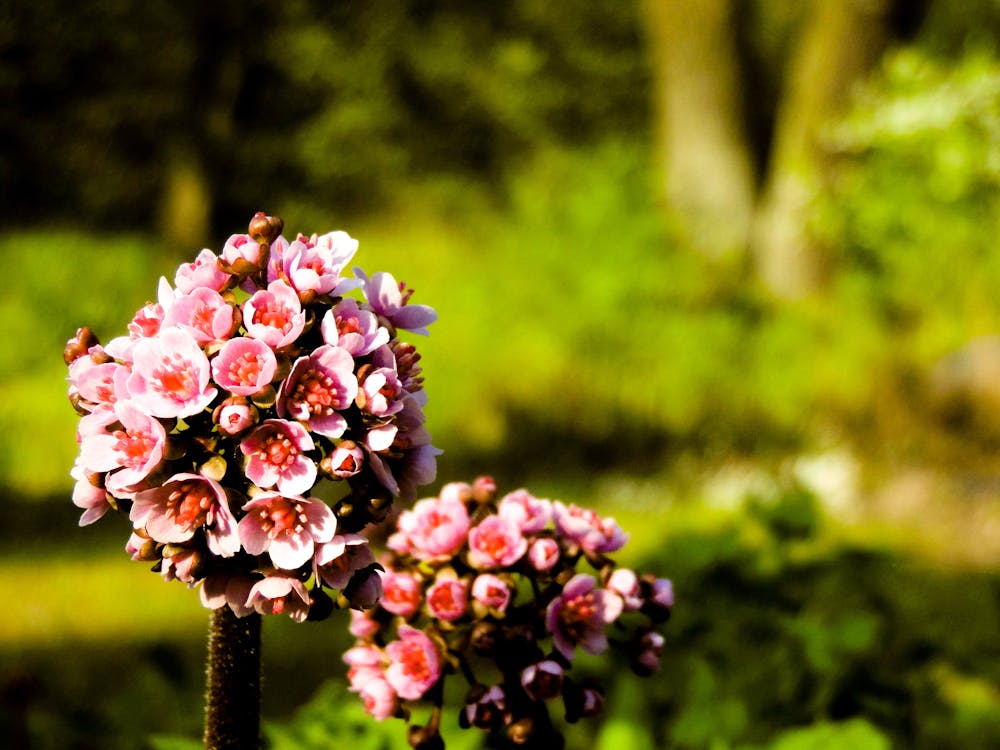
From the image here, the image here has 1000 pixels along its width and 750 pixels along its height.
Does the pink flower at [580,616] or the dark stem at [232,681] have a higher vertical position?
the pink flower at [580,616]

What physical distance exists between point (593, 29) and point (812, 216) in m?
6.10

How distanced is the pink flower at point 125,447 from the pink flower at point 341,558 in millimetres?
194

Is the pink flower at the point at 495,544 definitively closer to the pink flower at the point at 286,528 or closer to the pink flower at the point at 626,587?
the pink flower at the point at 626,587

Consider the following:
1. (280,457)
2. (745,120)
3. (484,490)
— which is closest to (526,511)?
(484,490)

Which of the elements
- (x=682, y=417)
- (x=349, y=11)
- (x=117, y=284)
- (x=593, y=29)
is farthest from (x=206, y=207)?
(x=593, y=29)

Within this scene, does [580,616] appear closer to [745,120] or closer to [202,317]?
[202,317]

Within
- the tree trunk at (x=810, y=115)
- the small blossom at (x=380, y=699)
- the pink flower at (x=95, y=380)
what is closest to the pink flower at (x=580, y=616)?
the small blossom at (x=380, y=699)

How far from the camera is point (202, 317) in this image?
129cm

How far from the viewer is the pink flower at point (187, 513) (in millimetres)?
1225

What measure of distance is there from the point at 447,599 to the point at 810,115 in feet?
23.0

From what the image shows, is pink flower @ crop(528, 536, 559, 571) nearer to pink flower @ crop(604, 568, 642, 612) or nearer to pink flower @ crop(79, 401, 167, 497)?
pink flower @ crop(604, 568, 642, 612)

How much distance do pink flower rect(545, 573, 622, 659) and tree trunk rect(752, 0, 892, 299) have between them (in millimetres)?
6241

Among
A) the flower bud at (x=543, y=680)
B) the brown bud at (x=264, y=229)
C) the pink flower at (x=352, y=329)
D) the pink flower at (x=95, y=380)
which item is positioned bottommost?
the flower bud at (x=543, y=680)

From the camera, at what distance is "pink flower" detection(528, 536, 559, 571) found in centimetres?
148
